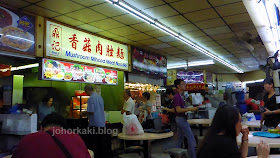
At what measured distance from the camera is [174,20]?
570 cm

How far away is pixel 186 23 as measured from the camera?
5.93 metres

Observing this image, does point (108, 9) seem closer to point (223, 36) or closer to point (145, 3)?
point (145, 3)

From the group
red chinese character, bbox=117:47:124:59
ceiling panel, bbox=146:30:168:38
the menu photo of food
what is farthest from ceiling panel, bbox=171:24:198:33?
the menu photo of food

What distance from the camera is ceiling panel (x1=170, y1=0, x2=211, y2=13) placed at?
4.68 meters

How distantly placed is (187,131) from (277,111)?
169cm

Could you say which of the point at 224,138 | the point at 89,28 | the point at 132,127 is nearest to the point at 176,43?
the point at 89,28

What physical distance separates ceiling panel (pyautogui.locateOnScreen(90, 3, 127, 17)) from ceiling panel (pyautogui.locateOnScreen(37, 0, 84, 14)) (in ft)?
1.14

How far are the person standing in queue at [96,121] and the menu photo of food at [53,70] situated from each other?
74 cm

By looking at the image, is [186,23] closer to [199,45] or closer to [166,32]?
[166,32]

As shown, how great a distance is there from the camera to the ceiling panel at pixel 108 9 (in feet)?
15.2

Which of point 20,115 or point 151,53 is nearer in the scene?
point 20,115

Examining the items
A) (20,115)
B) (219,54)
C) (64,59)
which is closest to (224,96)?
(219,54)

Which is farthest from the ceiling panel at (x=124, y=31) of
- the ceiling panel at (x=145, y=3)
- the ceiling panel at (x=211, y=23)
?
the ceiling panel at (x=211, y=23)

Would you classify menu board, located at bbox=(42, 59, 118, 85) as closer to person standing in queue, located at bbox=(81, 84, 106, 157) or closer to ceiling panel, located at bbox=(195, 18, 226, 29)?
person standing in queue, located at bbox=(81, 84, 106, 157)
